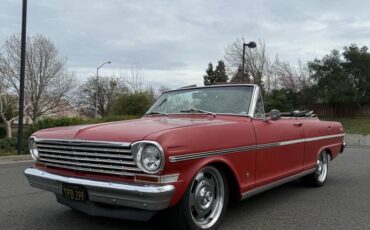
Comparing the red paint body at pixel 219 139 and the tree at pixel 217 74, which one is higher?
the tree at pixel 217 74

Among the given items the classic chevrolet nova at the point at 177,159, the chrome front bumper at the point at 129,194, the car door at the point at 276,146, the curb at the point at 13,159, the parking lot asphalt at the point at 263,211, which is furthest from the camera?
the curb at the point at 13,159

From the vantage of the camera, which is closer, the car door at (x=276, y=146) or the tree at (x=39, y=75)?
the car door at (x=276, y=146)

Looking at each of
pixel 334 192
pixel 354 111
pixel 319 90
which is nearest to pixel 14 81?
pixel 319 90

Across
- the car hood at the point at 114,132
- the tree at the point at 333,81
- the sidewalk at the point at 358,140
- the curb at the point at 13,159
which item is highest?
the tree at the point at 333,81

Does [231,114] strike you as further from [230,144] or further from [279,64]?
[279,64]

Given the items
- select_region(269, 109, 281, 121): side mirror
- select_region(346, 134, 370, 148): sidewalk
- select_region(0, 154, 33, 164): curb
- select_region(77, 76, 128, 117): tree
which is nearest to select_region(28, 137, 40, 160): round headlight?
select_region(269, 109, 281, 121): side mirror

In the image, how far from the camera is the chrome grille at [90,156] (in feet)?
13.2

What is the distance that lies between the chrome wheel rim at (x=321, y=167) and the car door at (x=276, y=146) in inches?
45.3

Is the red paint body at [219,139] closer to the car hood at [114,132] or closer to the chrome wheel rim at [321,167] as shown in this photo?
the car hood at [114,132]

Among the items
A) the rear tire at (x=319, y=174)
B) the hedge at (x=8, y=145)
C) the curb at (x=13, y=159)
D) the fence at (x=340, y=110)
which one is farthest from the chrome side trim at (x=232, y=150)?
the fence at (x=340, y=110)

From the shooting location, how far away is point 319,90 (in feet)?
124

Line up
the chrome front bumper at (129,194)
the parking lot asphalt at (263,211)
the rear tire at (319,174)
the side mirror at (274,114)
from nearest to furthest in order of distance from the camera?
1. the chrome front bumper at (129,194)
2. the parking lot asphalt at (263,211)
3. the side mirror at (274,114)
4. the rear tire at (319,174)

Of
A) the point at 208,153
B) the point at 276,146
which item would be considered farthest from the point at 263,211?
the point at 208,153

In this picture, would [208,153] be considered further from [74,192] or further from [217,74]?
[217,74]
